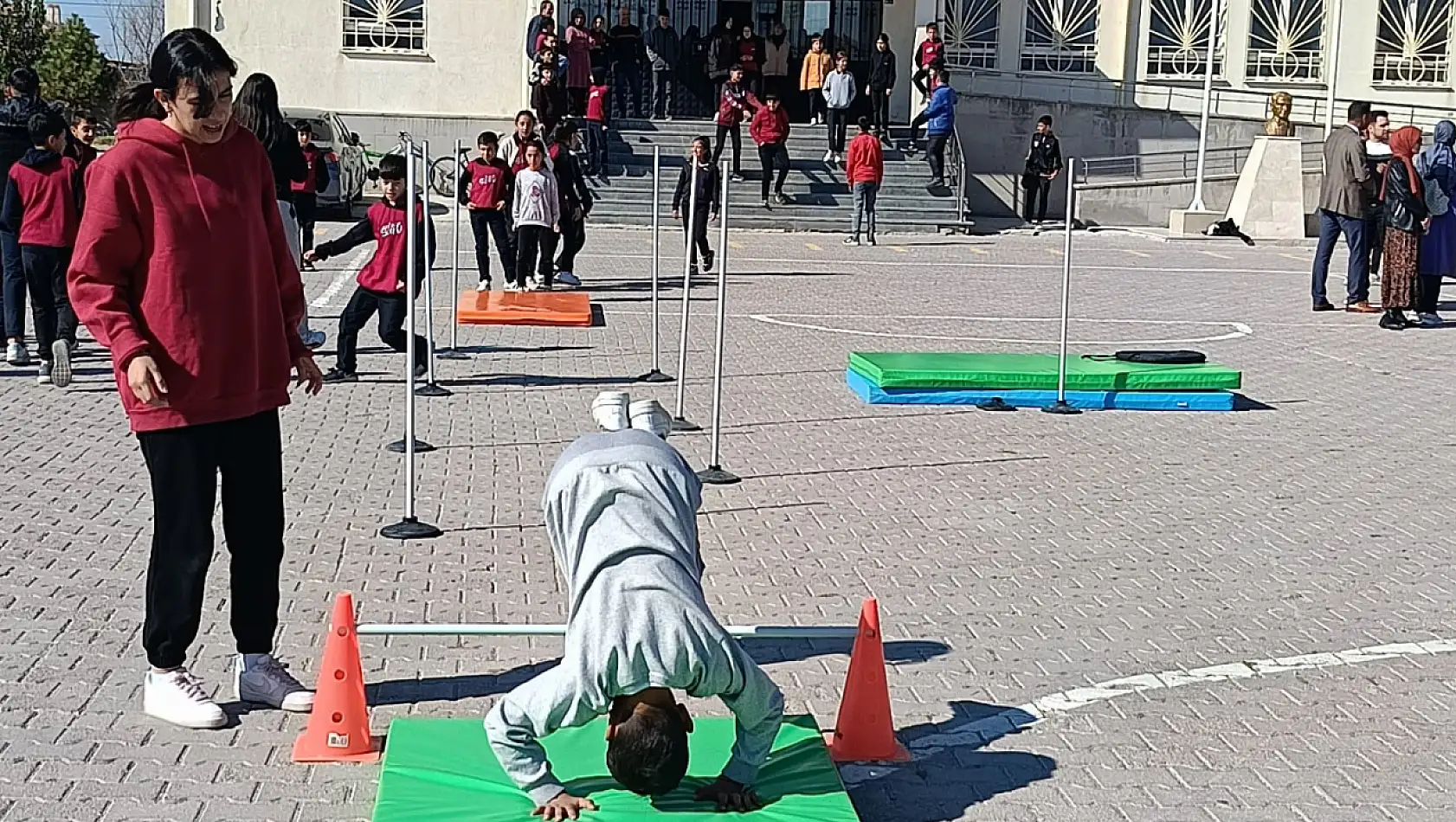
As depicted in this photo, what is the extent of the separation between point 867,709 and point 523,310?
1127 centimetres

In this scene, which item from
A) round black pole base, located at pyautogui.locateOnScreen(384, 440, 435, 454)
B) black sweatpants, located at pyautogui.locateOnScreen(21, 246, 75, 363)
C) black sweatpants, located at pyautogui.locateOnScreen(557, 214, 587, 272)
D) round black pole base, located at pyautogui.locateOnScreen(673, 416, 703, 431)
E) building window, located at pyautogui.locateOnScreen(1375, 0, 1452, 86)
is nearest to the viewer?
round black pole base, located at pyautogui.locateOnScreen(384, 440, 435, 454)

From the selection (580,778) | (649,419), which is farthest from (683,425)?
(580,778)

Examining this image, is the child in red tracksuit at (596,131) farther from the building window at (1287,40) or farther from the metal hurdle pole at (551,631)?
the metal hurdle pole at (551,631)

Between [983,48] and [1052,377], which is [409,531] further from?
[983,48]

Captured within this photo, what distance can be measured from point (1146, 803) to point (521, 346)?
1045cm

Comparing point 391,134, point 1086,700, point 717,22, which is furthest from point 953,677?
point 717,22

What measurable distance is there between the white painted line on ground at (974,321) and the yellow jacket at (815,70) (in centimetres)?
1509

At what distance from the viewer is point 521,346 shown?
15328 millimetres

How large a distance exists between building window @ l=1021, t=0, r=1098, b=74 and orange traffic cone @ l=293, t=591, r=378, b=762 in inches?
1353

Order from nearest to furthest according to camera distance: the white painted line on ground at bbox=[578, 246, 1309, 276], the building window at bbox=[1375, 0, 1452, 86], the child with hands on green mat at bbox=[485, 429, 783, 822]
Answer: the child with hands on green mat at bbox=[485, 429, 783, 822] → the white painted line on ground at bbox=[578, 246, 1309, 276] → the building window at bbox=[1375, 0, 1452, 86]

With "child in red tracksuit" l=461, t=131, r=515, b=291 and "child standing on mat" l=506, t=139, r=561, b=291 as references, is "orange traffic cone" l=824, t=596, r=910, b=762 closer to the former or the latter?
"child standing on mat" l=506, t=139, r=561, b=291

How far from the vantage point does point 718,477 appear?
1007 centimetres

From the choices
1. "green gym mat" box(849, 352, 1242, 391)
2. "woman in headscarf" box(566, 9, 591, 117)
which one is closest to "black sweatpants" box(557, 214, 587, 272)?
"green gym mat" box(849, 352, 1242, 391)

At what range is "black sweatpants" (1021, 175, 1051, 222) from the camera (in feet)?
108
